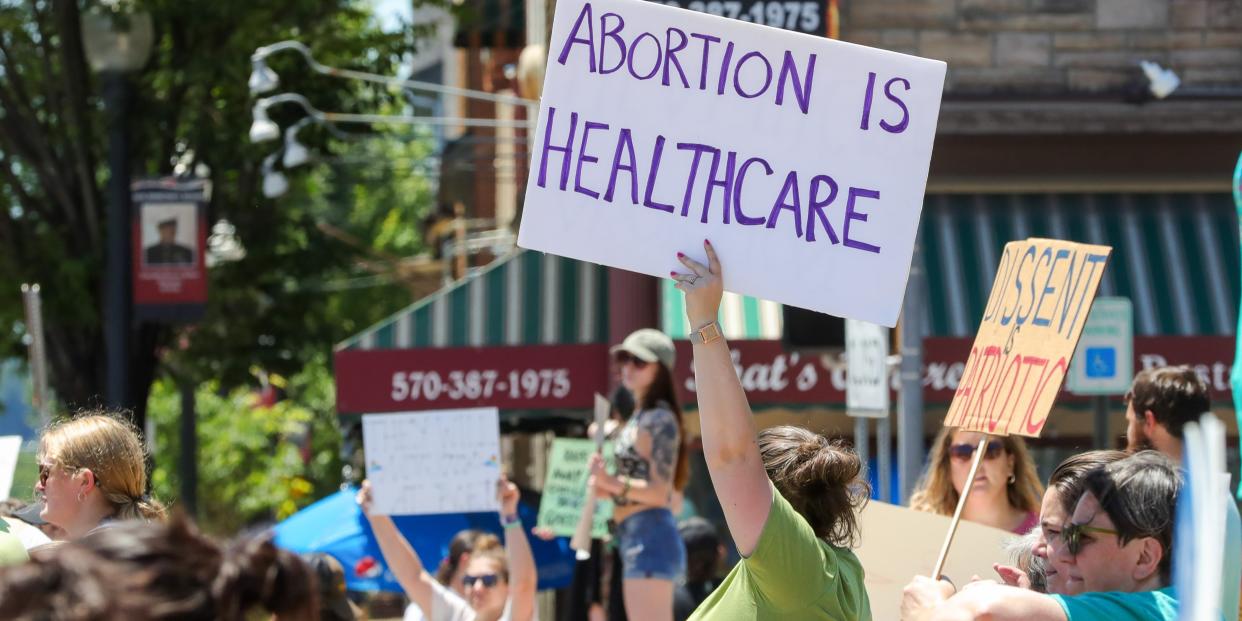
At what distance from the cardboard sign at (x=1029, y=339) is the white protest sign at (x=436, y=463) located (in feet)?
9.98

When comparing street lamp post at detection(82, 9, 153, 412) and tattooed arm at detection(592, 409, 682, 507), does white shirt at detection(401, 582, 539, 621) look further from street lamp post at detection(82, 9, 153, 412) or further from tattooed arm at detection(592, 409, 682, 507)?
street lamp post at detection(82, 9, 153, 412)

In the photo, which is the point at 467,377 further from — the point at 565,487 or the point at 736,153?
the point at 736,153

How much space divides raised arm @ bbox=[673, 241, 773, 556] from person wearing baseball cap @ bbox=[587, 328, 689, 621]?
3529mm

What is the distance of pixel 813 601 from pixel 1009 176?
941 centimetres

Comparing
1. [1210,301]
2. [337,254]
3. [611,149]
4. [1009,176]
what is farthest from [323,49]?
[611,149]

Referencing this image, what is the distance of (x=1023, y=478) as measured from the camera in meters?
5.50

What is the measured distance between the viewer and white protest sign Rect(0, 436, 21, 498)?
5.50 meters

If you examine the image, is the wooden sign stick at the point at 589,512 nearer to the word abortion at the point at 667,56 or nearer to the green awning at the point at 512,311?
the word abortion at the point at 667,56

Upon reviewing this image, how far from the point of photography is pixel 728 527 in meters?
4.03

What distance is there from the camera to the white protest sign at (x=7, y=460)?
5.50 m

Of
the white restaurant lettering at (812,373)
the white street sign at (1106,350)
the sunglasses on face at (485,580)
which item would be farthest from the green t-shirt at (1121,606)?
the white restaurant lettering at (812,373)

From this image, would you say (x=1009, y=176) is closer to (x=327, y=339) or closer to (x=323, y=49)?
(x=323, y=49)

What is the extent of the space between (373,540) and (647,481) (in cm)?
244

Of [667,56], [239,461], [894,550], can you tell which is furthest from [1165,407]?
[239,461]
